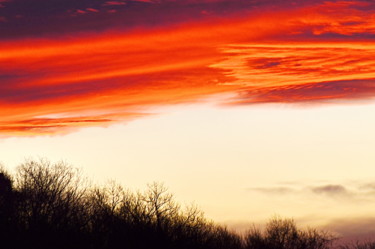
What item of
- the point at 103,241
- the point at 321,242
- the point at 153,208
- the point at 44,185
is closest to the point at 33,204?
the point at 44,185

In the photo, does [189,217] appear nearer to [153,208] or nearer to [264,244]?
[153,208]

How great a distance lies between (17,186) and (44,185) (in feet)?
13.9

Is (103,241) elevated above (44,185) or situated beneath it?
situated beneath

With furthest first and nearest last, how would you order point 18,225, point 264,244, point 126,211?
1. point 264,244
2. point 126,211
3. point 18,225

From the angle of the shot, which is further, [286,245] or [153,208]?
[286,245]

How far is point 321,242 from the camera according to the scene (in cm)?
9669

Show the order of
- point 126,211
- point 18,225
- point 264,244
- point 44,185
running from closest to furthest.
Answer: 1. point 18,225
2. point 44,185
3. point 126,211
4. point 264,244

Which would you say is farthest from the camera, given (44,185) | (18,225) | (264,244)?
(264,244)

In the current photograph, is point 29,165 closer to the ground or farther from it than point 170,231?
farther from it

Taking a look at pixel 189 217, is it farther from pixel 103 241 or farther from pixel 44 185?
pixel 44 185

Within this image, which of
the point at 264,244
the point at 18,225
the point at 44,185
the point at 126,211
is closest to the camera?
the point at 18,225

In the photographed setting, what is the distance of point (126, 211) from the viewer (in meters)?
80.7

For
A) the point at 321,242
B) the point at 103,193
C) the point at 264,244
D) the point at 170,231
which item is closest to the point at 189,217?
the point at 170,231

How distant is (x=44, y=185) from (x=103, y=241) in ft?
27.6
